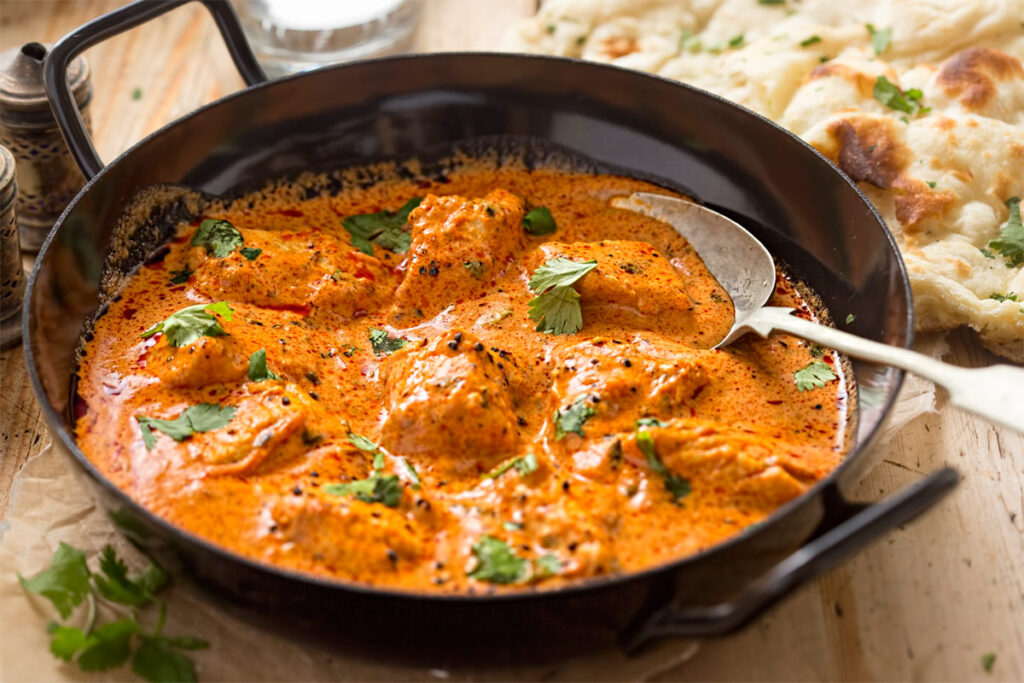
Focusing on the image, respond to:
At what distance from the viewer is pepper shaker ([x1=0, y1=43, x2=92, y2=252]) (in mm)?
4016

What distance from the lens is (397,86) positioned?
4035mm

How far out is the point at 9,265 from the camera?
383 cm

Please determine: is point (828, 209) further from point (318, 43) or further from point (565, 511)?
point (318, 43)

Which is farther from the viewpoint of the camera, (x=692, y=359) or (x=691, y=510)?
(x=692, y=359)

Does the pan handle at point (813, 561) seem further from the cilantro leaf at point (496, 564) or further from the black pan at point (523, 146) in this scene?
the cilantro leaf at point (496, 564)

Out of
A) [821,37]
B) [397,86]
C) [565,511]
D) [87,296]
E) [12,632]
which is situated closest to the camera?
[565,511]

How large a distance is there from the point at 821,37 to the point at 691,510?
265cm

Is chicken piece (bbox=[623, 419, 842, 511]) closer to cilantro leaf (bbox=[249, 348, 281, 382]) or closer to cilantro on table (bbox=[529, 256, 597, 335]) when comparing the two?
cilantro on table (bbox=[529, 256, 597, 335])

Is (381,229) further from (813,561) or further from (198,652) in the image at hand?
(813,561)

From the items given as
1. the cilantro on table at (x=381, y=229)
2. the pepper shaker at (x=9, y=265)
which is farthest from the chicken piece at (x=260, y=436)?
the pepper shaker at (x=9, y=265)

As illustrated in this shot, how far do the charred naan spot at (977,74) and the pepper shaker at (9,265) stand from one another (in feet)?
11.8

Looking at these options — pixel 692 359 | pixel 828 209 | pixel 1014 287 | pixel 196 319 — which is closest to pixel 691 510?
pixel 692 359

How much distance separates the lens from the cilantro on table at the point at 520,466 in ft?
9.18

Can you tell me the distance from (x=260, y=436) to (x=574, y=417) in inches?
34.8
